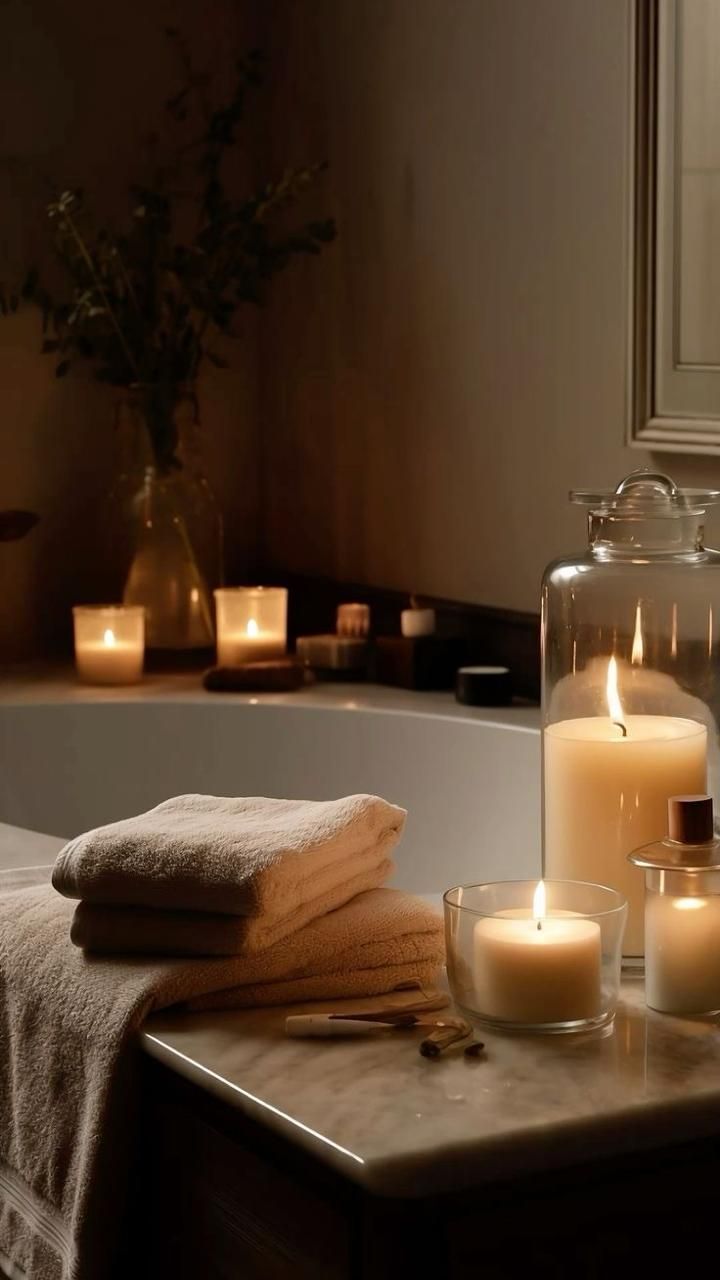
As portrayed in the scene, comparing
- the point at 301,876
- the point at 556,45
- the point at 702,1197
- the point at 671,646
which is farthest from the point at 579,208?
the point at 702,1197

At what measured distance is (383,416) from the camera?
2547 mm

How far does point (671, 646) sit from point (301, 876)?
0.89ft

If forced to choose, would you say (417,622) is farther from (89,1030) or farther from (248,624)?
(89,1030)

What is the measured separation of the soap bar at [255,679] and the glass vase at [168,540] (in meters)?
0.21

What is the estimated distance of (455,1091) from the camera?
34.1 inches

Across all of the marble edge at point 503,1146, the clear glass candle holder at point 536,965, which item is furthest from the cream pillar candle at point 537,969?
the marble edge at point 503,1146

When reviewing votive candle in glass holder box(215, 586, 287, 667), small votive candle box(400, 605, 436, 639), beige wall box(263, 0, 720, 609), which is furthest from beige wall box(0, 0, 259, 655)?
small votive candle box(400, 605, 436, 639)

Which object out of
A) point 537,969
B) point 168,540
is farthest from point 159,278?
point 537,969

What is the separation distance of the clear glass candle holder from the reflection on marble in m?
0.01

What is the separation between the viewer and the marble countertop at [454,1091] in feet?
2.62

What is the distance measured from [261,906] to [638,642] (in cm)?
29

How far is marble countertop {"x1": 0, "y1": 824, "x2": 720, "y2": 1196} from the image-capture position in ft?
2.62

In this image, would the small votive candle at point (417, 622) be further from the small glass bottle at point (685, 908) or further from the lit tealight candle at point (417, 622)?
the small glass bottle at point (685, 908)

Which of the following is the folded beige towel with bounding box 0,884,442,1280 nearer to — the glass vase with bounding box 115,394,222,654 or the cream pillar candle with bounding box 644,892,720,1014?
the cream pillar candle with bounding box 644,892,720,1014
